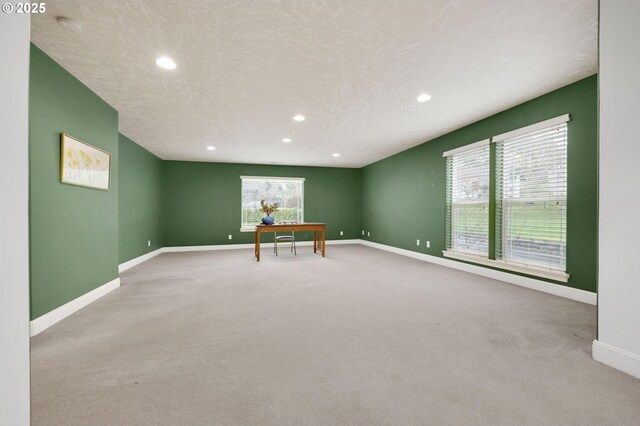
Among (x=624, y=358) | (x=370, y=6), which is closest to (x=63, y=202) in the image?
(x=370, y=6)

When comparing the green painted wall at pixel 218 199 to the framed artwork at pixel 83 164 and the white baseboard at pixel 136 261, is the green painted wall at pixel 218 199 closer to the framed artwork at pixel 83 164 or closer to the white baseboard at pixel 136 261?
the white baseboard at pixel 136 261

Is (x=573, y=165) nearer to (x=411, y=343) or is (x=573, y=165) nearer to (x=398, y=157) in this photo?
(x=411, y=343)

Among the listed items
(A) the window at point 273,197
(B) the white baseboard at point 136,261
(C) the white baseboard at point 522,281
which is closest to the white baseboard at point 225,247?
(B) the white baseboard at point 136,261

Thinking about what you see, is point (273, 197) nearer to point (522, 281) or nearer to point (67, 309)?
point (67, 309)

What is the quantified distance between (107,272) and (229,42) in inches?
126

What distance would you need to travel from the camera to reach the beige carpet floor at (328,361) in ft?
4.47

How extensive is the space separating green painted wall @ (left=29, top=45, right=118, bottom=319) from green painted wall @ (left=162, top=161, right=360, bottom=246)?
3.78 metres

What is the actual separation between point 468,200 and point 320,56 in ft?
11.3

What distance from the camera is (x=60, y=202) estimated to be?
261 centimetres

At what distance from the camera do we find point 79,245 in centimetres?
290

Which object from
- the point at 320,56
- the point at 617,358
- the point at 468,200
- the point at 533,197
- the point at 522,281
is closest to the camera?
the point at 617,358
